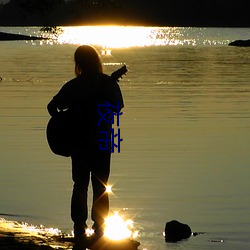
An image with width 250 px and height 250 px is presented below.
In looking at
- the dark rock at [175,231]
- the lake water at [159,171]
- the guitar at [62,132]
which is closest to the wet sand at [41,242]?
the guitar at [62,132]

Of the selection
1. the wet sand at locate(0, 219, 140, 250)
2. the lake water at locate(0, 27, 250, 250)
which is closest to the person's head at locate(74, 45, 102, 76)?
the wet sand at locate(0, 219, 140, 250)

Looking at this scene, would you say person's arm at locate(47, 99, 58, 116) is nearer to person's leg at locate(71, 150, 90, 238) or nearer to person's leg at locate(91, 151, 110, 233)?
person's leg at locate(71, 150, 90, 238)

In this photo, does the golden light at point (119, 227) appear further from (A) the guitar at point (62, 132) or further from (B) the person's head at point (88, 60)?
(B) the person's head at point (88, 60)

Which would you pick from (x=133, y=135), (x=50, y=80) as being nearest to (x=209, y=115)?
(x=133, y=135)

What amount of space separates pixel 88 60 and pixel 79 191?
1.41 m

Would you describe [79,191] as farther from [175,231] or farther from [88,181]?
[175,231]

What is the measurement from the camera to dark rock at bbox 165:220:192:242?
13.8 metres

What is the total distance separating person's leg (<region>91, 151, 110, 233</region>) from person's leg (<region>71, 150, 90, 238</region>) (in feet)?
0.32

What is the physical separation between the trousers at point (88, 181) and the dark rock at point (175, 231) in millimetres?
2724

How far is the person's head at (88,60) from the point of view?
10.7 meters

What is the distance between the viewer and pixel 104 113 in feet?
34.9

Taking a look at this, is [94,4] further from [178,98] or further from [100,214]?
[178,98]

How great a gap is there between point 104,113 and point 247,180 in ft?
29.3

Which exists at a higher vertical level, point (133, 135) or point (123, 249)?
point (133, 135)
